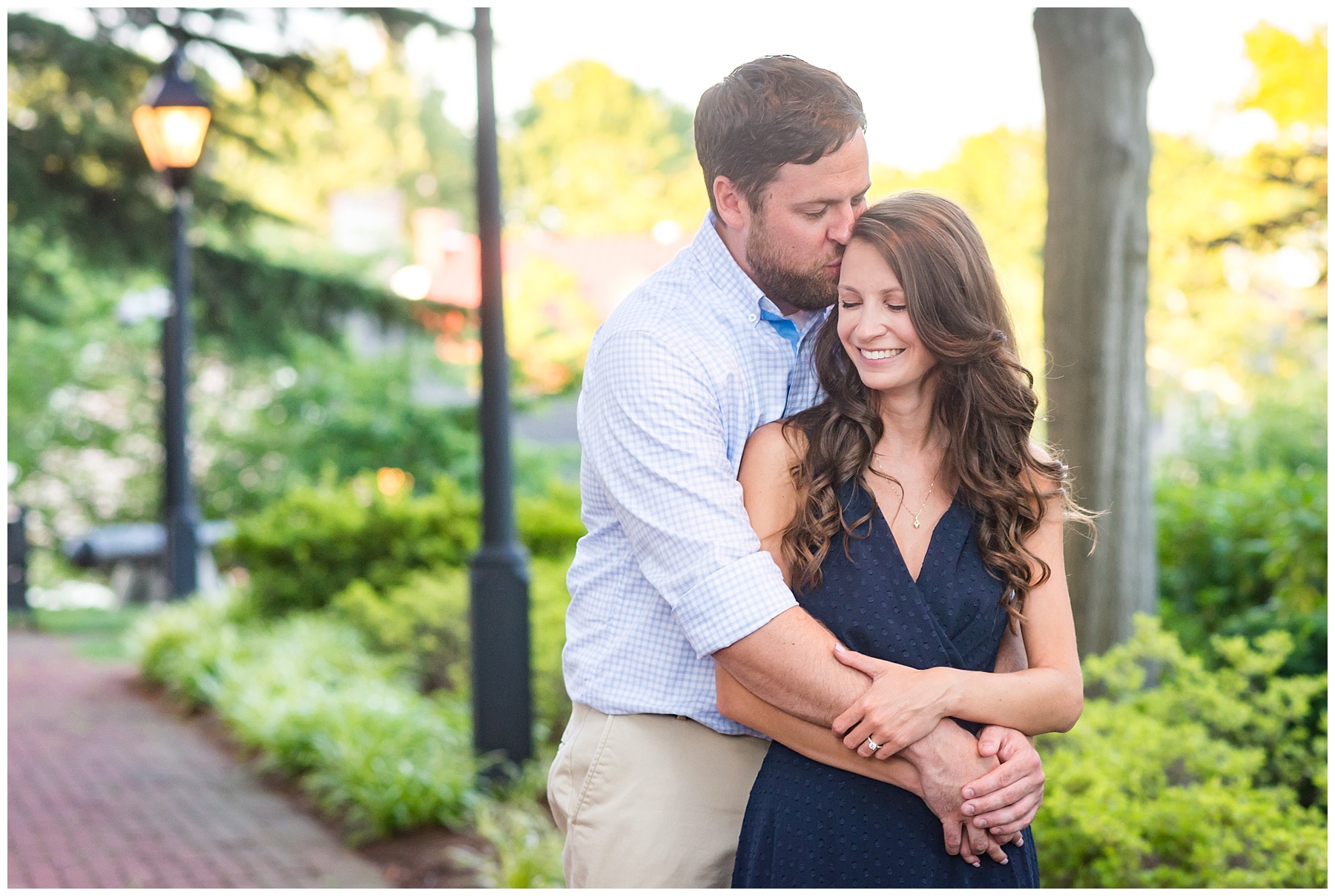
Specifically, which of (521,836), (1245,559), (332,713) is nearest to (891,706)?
(521,836)

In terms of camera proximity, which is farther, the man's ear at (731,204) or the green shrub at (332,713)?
the green shrub at (332,713)

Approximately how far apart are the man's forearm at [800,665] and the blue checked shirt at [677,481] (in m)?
0.03

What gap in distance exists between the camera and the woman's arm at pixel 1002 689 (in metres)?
2.04

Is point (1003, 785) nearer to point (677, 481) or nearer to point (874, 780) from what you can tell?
point (874, 780)

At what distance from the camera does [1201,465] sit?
400 inches

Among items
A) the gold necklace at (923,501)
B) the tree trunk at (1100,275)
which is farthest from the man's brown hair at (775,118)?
the tree trunk at (1100,275)

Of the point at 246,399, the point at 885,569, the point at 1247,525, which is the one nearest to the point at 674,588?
the point at 885,569

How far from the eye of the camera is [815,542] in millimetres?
2172

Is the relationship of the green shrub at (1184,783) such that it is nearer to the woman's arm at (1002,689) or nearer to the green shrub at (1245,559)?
the green shrub at (1245,559)

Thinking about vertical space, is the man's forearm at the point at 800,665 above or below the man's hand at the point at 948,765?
above

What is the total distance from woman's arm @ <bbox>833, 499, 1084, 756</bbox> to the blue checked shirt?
0.70 ft

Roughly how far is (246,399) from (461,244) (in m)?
8.43

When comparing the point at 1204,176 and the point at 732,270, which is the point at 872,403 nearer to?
the point at 732,270

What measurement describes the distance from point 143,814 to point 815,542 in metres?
5.18
